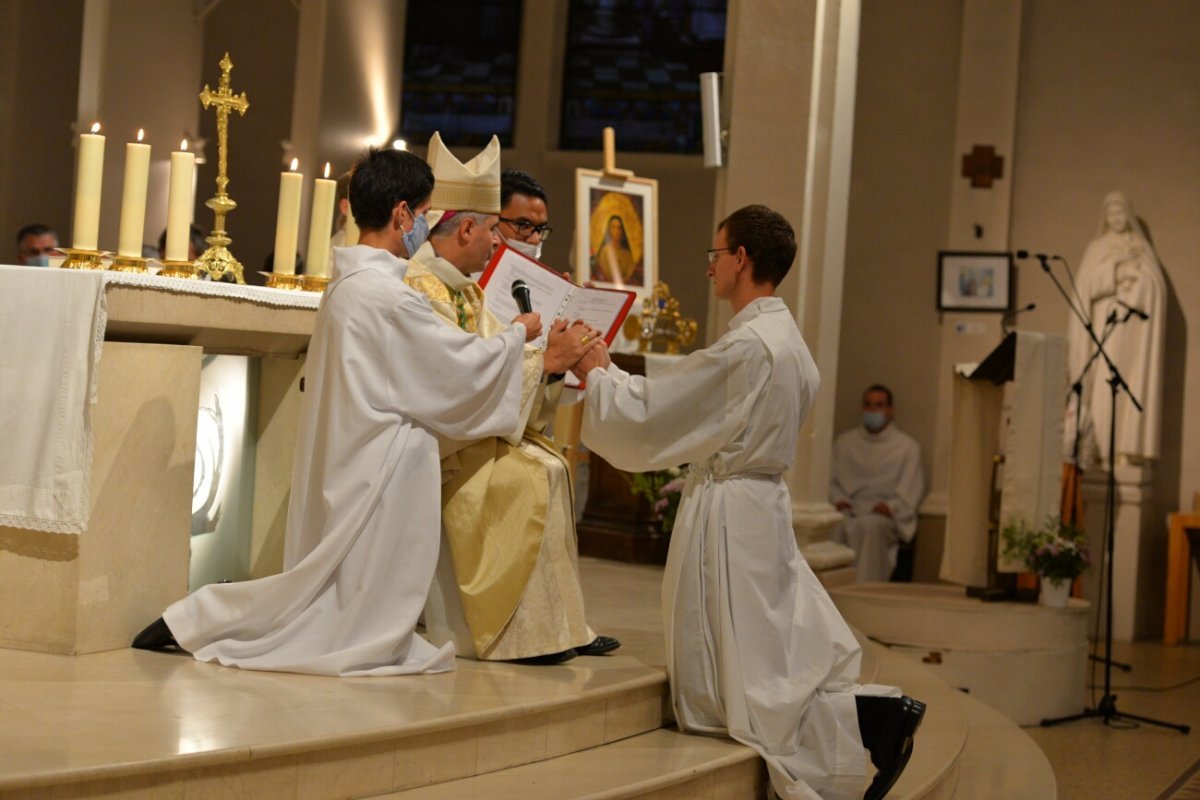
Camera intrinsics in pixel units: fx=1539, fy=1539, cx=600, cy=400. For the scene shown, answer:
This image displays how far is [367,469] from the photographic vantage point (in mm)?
4113

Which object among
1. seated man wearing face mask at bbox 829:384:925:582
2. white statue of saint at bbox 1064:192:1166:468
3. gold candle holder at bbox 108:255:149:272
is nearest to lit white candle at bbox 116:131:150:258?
gold candle holder at bbox 108:255:149:272

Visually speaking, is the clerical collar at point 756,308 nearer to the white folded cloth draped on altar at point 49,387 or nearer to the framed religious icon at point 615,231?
the white folded cloth draped on altar at point 49,387

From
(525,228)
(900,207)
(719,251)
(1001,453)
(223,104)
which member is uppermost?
(900,207)

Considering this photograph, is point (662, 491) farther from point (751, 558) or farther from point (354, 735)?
point (354, 735)

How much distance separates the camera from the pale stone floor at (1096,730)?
559 centimetres

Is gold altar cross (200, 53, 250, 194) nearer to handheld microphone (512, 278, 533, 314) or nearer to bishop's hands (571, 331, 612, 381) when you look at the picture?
handheld microphone (512, 278, 533, 314)

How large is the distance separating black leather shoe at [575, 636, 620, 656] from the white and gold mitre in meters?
1.36

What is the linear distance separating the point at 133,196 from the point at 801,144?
148 inches

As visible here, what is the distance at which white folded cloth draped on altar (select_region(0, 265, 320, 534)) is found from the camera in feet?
13.5

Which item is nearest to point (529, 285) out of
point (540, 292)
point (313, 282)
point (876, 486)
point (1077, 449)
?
point (540, 292)

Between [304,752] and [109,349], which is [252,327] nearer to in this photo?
[109,349]

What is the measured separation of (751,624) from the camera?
420cm

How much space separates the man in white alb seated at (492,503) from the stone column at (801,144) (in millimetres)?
2970

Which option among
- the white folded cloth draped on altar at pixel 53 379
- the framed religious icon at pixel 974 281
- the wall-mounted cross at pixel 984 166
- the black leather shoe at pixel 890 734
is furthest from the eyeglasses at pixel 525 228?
the wall-mounted cross at pixel 984 166
